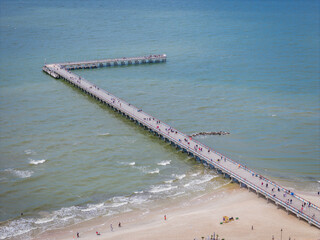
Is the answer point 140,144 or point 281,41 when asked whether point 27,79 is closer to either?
point 140,144

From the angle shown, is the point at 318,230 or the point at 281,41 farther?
the point at 281,41

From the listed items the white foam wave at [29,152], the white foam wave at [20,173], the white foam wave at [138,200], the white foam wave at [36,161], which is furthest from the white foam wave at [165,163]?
the white foam wave at [29,152]

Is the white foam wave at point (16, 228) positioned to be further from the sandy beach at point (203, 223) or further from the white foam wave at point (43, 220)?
the sandy beach at point (203, 223)

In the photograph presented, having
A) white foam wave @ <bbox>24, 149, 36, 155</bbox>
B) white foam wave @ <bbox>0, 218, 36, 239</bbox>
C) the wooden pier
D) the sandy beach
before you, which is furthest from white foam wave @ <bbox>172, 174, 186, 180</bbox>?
white foam wave @ <bbox>24, 149, 36, 155</bbox>

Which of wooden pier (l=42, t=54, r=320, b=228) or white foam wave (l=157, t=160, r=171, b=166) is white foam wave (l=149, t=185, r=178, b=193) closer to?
white foam wave (l=157, t=160, r=171, b=166)

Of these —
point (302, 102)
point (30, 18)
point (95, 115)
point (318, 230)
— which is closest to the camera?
point (318, 230)

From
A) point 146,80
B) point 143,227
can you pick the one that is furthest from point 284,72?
point 143,227
